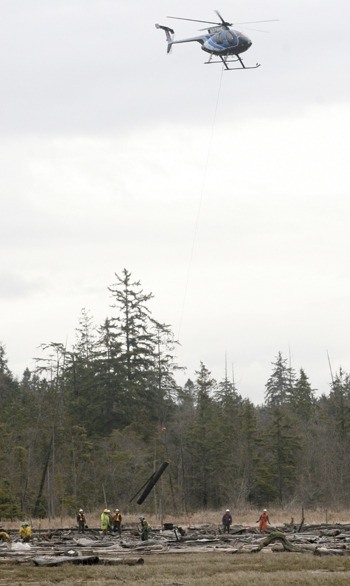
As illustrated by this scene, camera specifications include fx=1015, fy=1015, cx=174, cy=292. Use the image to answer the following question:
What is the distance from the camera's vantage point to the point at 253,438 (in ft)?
246

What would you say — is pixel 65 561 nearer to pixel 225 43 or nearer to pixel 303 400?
pixel 225 43

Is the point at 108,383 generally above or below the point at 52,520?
above

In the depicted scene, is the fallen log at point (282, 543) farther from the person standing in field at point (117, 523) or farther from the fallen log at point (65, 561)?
the person standing in field at point (117, 523)

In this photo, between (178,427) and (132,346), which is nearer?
A: (178,427)

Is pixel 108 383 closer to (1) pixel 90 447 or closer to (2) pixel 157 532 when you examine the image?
(1) pixel 90 447

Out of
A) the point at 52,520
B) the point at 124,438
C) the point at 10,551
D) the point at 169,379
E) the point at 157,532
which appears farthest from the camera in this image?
the point at 169,379

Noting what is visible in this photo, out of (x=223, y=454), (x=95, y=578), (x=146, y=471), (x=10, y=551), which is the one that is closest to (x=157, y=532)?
(x=10, y=551)

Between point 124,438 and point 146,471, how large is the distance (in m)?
4.87

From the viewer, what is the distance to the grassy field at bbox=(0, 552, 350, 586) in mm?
22578

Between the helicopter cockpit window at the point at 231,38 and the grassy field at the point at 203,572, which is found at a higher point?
the helicopter cockpit window at the point at 231,38

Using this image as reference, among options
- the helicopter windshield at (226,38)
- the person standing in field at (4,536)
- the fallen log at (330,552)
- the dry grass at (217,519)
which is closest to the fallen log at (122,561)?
the fallen log at (330,552)

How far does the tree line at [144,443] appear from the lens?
66.3 metres

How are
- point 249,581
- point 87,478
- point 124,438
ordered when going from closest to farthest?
point 249,581
point 87,478
point 124,438

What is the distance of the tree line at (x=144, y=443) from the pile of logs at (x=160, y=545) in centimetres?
1843
